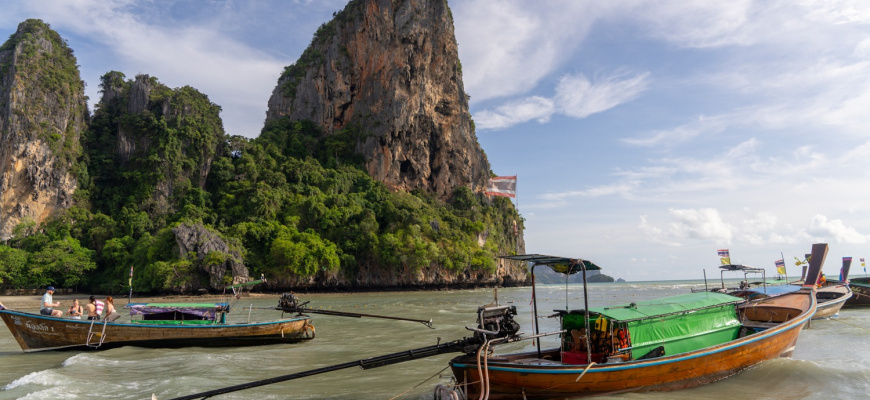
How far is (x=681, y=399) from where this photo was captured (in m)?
9.07

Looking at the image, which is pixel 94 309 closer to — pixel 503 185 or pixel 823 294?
pixel 823 294

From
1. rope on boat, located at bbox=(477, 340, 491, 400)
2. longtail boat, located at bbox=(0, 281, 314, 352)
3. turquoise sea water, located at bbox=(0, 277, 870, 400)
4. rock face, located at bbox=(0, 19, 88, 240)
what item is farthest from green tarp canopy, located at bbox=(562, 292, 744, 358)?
rock face, located at bbox=(0, 19, 88, 240)

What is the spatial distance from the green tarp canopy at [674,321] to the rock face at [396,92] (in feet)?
195

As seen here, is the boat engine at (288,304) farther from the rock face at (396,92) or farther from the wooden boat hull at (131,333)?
the rock face at (396,92)

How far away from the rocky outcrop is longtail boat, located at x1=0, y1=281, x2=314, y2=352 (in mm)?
27852

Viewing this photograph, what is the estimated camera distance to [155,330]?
49.6ft

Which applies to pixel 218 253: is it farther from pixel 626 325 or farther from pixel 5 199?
pixel 626 325

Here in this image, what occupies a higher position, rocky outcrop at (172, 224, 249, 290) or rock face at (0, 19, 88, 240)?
rock face at (0, 19, 88, 240)

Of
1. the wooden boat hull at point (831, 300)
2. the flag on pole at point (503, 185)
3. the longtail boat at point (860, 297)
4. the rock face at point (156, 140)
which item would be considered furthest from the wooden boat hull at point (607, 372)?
the rock face at point (156, 140)

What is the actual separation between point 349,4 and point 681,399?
78.3m

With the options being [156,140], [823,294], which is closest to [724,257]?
[823,294]

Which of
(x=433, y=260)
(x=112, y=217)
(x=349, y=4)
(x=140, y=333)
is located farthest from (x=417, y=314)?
(x=349, y=4)

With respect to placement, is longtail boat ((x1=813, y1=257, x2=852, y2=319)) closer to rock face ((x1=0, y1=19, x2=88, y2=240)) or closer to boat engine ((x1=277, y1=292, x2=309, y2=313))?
boat engine ((x1=277, y1=292, x2=309, y2=313))

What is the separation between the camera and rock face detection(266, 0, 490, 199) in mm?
69750
